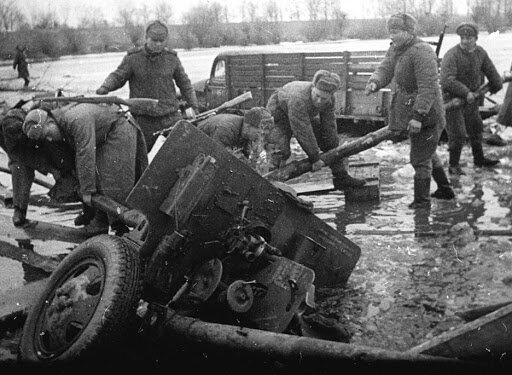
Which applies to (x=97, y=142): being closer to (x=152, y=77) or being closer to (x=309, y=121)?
(x=152, y=77)

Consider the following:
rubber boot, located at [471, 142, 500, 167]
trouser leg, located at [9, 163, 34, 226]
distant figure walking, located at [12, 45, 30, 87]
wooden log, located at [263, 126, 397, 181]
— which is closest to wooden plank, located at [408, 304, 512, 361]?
wooden log, located at [263, 126, 397, 181]

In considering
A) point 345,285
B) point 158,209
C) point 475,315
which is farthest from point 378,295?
point 158,209

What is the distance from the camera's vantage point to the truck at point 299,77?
38.6 ft

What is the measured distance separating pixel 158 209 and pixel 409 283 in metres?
2.17

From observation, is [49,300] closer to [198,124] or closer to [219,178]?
[219,178]

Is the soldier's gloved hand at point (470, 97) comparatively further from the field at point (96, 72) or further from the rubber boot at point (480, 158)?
the field at point (96, 72)

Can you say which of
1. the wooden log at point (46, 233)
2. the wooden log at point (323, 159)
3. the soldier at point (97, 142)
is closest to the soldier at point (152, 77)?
the soldier at point (97, 142)

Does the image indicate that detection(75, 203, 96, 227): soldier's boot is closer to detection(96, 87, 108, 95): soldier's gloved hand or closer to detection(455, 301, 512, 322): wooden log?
detection(96, 87, 108, 95): soldier's gloved hand

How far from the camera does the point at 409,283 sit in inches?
186

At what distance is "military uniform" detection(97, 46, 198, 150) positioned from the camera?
23.8ft

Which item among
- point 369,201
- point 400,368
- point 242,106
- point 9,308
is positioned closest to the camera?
point 400,368

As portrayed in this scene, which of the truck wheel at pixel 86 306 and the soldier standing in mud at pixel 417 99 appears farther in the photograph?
the soldier standing in mud at pixel 417 99

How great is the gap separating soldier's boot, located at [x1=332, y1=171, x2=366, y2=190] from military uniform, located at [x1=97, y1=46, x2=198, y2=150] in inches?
85.0

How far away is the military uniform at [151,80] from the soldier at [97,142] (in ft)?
3.79
